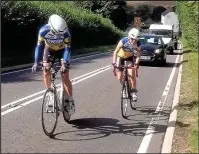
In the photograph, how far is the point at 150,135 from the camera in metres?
7.39

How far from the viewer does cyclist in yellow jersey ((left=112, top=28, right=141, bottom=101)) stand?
362 inches

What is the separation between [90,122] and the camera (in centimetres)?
826

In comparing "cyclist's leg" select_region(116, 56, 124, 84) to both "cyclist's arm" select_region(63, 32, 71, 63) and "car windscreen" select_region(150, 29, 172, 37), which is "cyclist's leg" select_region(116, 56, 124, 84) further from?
"car windscreen" select_region(150, 29, 172, 37)

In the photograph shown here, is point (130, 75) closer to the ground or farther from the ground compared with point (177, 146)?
farther from the ground

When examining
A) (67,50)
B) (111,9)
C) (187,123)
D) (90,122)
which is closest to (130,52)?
(90,122)

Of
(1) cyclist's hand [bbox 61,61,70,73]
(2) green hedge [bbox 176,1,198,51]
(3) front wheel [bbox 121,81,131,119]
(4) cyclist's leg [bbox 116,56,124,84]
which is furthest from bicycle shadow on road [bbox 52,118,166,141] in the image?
(2) green hedge [bbox 176,1,198,51]

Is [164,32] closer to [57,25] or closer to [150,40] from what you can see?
[150,40]

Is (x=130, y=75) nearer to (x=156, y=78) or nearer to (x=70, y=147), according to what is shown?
(x=70, y=147)

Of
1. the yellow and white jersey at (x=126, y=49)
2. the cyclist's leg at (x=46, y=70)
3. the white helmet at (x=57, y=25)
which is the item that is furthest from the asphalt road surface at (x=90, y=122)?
the white helmet at (x=57, y=25)

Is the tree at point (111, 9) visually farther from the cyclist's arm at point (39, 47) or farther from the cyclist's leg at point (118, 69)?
the cyclist's arm at point (39, 47)

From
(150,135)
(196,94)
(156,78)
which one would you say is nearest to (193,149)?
(150,135)

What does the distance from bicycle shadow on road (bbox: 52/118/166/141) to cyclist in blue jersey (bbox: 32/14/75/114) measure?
56 centimetres

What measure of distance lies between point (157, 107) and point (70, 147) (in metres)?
3.96

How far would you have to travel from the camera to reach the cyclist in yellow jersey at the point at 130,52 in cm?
919
